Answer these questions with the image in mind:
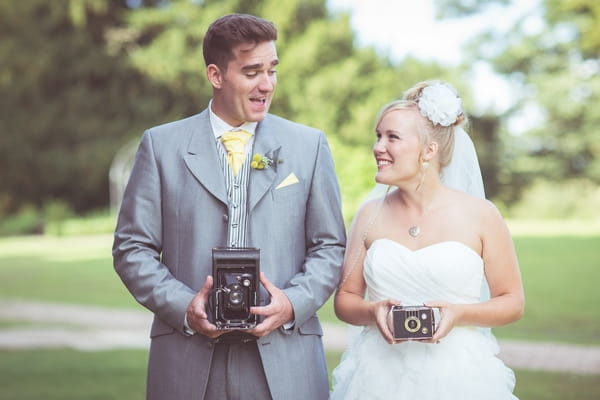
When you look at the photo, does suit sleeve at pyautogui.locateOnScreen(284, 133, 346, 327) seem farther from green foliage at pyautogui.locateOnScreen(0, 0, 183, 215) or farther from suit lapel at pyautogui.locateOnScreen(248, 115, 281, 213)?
green foliage at pyautogui.locateOnScreen(0, 0, 183, 215)

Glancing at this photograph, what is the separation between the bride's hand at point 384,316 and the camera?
3.15m

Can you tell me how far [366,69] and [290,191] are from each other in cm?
3404

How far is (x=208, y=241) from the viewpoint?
3.15 metres

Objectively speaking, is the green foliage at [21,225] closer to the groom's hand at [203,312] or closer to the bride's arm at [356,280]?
the bride's arm at [356,280]

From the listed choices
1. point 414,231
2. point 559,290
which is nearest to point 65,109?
point 559,290

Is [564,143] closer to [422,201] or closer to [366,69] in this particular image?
[366,69]

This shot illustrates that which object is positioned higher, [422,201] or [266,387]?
[422,201]

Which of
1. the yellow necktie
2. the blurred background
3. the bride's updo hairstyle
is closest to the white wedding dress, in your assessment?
the bride's updo hairstyle

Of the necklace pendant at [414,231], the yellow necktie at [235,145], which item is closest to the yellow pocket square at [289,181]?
the yellow necktie at [235,145]

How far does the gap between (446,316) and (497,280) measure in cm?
35

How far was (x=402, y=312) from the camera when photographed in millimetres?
3059

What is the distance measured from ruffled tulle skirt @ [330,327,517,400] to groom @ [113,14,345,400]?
1.01ft

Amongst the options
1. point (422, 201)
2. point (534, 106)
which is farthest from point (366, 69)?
point (422, 201)

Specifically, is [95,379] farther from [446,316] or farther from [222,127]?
[446,316]
